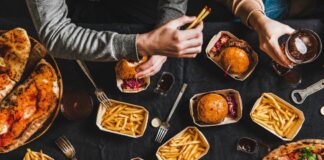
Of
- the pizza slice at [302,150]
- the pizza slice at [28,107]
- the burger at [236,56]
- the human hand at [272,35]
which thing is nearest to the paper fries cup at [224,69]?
the burger at [236,56]

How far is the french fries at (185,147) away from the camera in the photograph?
246 centimetres

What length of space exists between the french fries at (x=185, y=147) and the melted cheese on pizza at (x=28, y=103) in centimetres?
80

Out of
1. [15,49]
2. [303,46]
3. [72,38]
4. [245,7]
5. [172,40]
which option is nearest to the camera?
[172,40]

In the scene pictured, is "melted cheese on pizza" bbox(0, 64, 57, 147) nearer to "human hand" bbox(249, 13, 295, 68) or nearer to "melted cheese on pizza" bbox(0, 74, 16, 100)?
"melted cheese on pizza" bbox(0, 74, 16, 100)

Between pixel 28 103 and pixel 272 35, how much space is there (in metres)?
1.61

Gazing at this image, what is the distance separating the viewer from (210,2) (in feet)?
10.5

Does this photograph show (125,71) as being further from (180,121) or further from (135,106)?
(180,121)

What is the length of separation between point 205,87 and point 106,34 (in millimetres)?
764

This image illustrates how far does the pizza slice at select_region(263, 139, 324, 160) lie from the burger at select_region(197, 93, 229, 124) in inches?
16.4

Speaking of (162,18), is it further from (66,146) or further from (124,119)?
(66,146)

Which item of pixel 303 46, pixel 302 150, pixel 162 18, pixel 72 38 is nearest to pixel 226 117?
pixel 302 150

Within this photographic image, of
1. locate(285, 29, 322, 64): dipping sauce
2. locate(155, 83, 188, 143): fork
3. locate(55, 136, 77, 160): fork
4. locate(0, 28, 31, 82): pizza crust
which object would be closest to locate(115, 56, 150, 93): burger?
locate(155, 83, 188, 143): fork

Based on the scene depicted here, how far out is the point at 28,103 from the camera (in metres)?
2.55

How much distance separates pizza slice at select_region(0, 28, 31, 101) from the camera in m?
2.58
